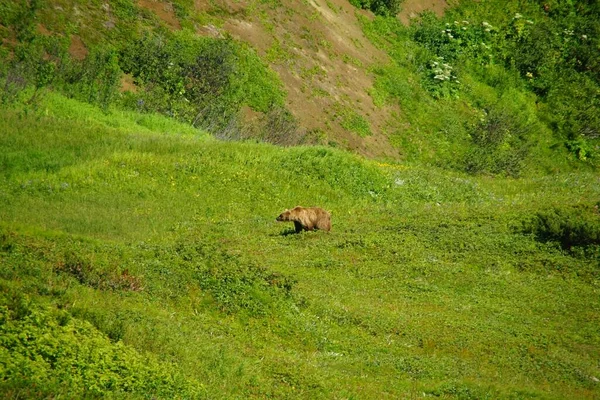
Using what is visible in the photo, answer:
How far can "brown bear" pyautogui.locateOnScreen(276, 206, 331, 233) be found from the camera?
26.5 metres

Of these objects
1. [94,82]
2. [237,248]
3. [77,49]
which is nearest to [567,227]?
[237,248]

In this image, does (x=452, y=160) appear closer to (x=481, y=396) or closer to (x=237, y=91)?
(x=237, y=91)

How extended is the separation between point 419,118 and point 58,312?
45.0 m

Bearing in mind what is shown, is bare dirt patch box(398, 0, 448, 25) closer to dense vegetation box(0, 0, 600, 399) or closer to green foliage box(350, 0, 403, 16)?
green foliage box(350, 0, 403, 16)

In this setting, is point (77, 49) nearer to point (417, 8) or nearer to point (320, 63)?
point (320, 63)

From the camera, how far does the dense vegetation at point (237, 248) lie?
13664mm

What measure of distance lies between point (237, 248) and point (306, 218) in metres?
4.17

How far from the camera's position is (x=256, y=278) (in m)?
19.5

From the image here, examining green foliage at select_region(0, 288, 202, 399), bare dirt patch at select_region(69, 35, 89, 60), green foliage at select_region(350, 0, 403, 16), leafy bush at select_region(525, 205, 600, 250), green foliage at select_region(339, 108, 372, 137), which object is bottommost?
green foliage at select_region(339, 108, 372, 137)

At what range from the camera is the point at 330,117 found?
49.0 meters

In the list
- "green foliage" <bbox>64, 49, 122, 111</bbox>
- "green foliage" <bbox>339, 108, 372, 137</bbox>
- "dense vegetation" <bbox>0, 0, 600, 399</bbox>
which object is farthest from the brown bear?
"green foliage" <bbox>339, 108, 372, 137</bbox>

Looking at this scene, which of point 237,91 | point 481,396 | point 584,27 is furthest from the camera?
point 584,27

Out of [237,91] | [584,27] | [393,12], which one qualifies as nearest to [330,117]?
[237,91]

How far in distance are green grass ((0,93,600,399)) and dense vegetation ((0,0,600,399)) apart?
7 cm
